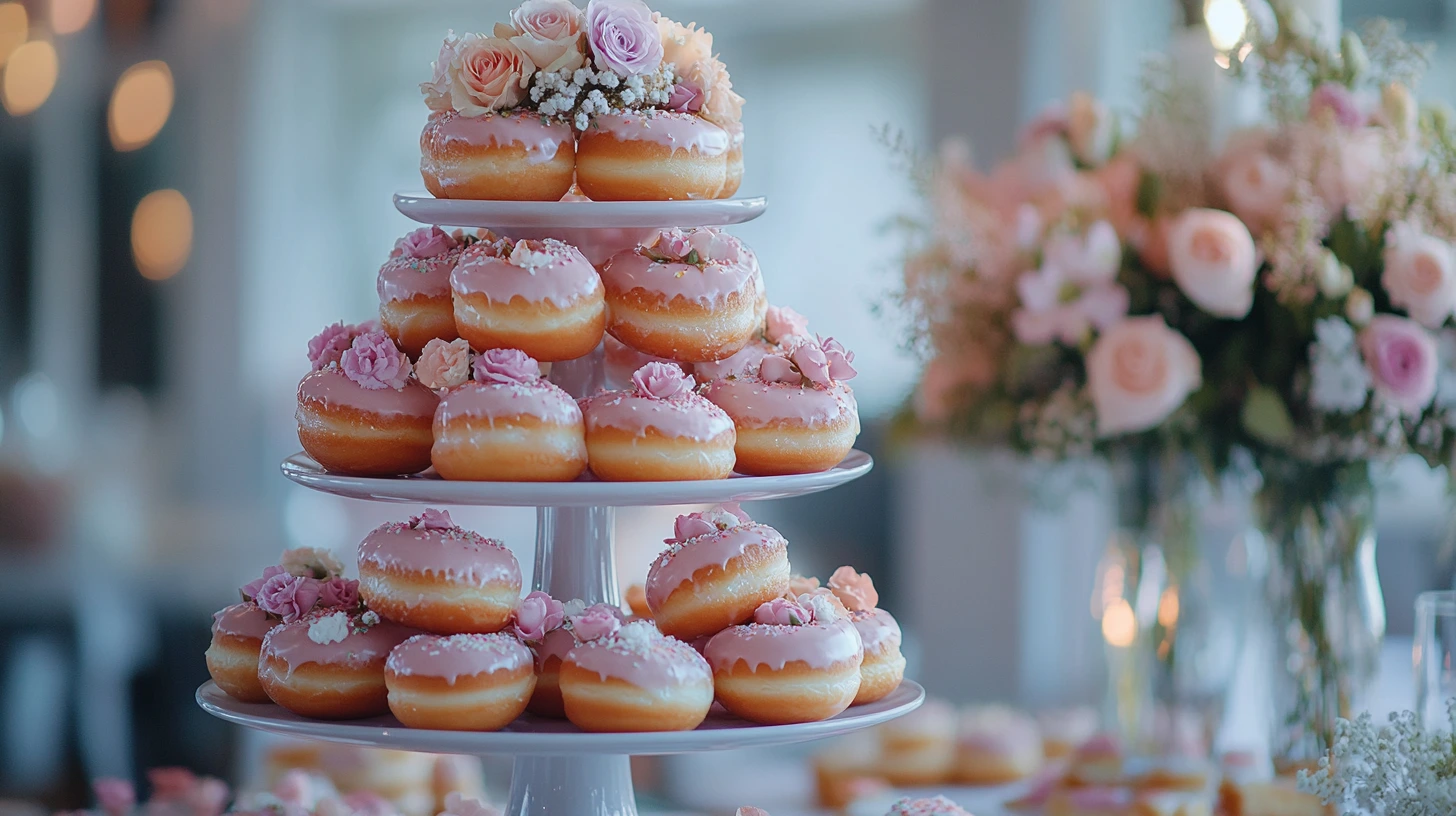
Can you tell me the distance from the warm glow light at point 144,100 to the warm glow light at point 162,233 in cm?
15

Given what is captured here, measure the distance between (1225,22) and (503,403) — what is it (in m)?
1.15

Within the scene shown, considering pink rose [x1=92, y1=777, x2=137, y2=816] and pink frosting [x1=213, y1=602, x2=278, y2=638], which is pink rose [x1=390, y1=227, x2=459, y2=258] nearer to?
pink frosting [x1=213, y1=602, x2=278, y2=638]

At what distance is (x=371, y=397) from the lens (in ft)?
3.39

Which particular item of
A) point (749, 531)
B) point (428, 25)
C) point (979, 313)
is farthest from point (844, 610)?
point (428, 25)

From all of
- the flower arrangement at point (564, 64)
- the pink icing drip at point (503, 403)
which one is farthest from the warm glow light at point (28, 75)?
the pink icing drip at point (503, 403)

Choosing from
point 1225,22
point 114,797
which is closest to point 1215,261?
point 1225,22

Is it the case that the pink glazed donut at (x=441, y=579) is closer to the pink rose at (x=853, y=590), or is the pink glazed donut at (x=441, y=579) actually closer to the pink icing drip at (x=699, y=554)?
the pink icing drip at (x=699, y=554)

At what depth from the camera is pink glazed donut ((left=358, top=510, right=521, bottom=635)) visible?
1.01 m

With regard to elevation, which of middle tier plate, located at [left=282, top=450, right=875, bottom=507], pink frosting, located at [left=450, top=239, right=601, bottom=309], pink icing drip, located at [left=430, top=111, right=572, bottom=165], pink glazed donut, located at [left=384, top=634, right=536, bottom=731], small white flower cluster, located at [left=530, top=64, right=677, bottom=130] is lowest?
pink glazed donut, located at [left=384, top=634, right=536, bottom=731]

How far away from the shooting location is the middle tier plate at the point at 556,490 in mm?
974

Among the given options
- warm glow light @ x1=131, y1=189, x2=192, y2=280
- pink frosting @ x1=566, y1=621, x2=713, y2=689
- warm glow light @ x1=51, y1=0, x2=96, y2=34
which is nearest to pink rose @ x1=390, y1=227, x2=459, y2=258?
pink frosting @ x1=566, y1=621, x2=713, y2=689

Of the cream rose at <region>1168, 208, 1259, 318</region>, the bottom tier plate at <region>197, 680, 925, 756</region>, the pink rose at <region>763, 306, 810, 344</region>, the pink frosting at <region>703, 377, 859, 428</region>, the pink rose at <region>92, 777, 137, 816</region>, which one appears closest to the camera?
the bottom tier plate at <region>197, 680, 925, 756</region>

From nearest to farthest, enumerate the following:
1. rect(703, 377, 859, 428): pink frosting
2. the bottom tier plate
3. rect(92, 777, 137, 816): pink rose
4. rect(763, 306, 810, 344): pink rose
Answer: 1. the bottom tier plate
2. rect(703, 377, 859, 428): pink frosting
3. rect(763, 306, 810, 344): pink rose
4. rect(92, 777, 137, 816): pink rose

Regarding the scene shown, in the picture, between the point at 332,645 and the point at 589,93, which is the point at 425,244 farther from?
the point at 332,645
